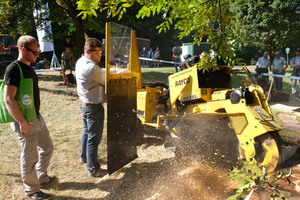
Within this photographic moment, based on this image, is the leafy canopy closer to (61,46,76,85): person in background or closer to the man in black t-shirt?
the man in black t-shirt

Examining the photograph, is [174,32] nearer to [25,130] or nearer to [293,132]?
[293,132]

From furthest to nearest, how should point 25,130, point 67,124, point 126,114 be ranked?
point 67,124, point 126,114, point 25,130

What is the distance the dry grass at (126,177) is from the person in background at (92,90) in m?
0.39

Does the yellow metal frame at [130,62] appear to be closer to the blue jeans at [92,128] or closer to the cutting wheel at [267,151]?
the blue jeans at [92,128]

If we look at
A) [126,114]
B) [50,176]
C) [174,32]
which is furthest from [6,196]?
[174,32]

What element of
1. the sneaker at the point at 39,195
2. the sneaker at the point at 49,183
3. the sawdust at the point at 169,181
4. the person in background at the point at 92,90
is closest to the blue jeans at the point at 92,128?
the person in background at the point at 92,90

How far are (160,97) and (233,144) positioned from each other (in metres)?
1.66

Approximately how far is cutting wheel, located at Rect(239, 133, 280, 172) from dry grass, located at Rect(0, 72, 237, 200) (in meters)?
0.57

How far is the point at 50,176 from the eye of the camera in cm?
379

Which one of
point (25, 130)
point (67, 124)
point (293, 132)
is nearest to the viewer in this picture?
point (25, 130)

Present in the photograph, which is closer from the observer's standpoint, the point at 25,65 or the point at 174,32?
the point at 25,65

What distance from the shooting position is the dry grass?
3.38 meters

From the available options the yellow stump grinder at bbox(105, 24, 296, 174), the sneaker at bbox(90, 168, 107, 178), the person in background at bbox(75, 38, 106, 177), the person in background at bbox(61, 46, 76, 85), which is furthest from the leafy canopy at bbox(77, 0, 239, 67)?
the person in background at bbox(61, 46, 76, 85)

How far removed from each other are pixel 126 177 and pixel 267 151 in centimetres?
211
